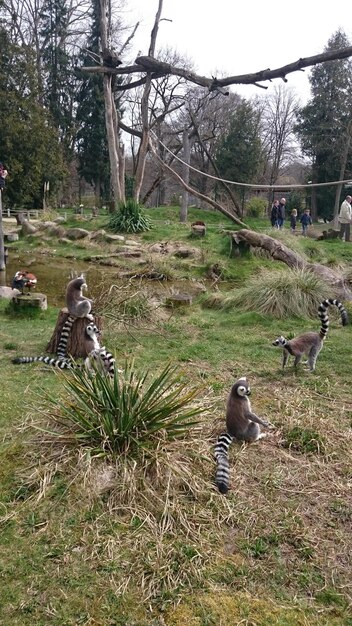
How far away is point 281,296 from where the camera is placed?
28.6 feet

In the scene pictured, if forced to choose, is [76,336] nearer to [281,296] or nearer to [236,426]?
[236,426]

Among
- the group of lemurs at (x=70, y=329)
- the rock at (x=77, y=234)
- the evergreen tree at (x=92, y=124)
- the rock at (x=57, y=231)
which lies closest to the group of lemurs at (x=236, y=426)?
the group of lemurs at (x=70, y=329)

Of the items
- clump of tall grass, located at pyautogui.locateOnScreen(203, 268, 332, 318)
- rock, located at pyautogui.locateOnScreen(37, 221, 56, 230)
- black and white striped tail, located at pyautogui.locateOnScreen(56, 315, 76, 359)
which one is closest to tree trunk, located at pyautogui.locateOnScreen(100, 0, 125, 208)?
rock, located at pyautogui.locateOnScreen(37, 221, 56, 230)

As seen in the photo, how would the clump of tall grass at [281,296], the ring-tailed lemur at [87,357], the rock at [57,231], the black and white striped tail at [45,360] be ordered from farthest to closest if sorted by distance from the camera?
the rock at [57,231], the clump of tall grass at [281,296], the black and white striped tail at [45,360], the ring-tailed lemur at [87,357]

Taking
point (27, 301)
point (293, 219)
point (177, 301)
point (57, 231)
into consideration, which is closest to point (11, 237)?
point (57, 231)

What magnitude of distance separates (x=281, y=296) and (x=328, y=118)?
839 inches

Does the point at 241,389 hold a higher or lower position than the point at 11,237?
lower

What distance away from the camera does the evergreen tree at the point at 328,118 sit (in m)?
25.8

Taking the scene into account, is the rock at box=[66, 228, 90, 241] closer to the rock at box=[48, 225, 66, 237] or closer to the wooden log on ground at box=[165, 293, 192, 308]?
the rock at box=[48, 225, 66, 237]

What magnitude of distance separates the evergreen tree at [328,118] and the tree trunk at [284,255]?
16051 millimetres

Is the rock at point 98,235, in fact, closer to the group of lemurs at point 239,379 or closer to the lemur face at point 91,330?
the group of lemurs at point 239,379

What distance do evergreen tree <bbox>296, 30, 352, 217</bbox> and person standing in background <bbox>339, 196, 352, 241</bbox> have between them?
971 cm

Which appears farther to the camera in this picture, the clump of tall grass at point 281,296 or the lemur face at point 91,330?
the clump of tall grass at point 281,296

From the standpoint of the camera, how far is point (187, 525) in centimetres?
295
